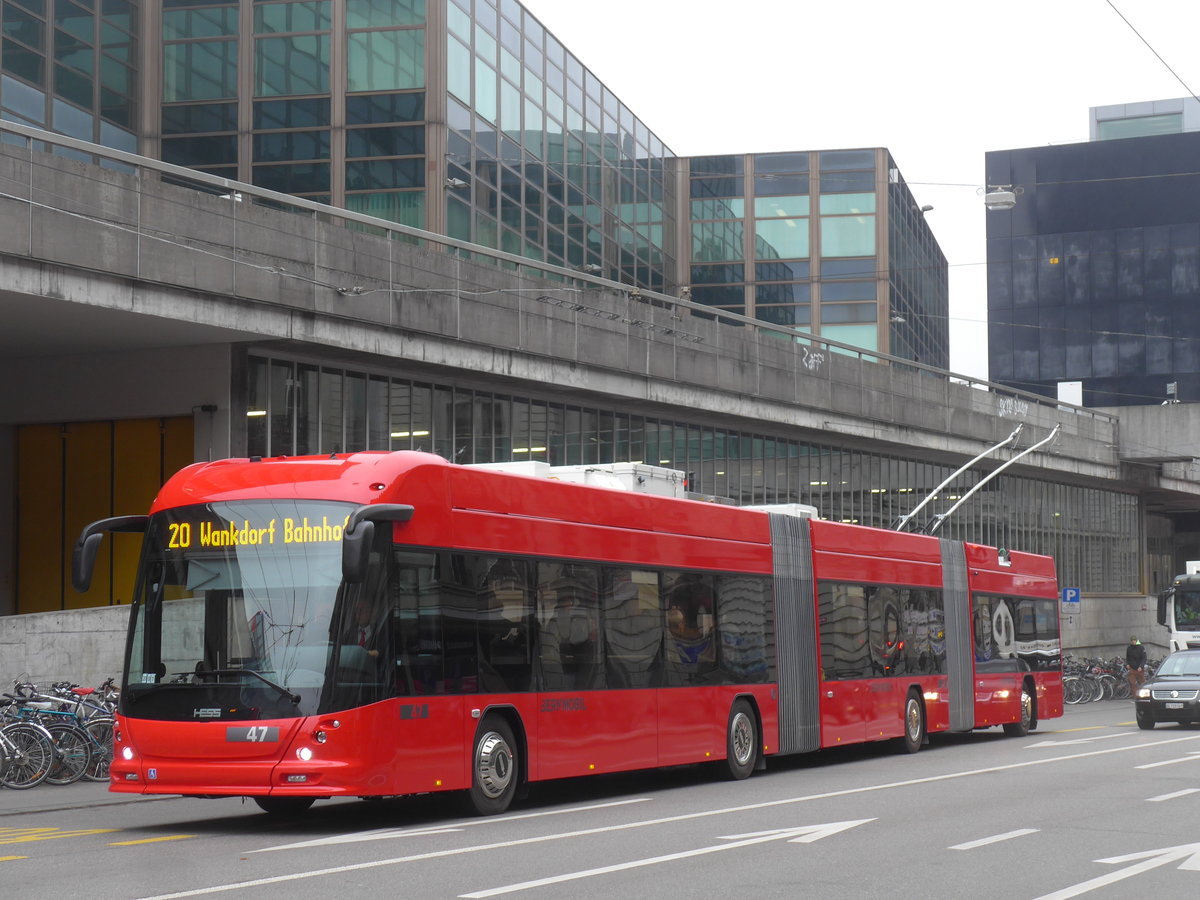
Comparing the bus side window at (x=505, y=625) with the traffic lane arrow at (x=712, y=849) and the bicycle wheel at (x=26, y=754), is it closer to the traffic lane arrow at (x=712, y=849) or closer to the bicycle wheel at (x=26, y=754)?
the traffic lane arrow at (x=712, y=849)

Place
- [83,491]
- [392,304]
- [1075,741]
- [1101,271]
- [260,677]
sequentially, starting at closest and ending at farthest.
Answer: [260,677], [392,304], [83,491], [1075,741], [1101,271]

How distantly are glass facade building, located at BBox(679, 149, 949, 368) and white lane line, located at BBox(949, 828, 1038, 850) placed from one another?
49.6m

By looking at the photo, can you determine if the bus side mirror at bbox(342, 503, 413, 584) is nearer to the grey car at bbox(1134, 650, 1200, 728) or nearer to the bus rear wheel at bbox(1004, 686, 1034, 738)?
the bus rear wheel at bbox(1004, 686, 1034, 738)

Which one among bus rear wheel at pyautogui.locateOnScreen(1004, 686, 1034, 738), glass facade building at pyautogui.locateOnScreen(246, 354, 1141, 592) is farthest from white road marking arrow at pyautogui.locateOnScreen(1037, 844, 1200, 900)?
bus rear wheel at pyautogui.locateOnScreen(1004, 686, 1034, 738)

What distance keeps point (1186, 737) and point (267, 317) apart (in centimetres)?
1597

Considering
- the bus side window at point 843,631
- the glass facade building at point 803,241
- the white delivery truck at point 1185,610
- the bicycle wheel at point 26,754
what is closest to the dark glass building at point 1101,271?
the glass facade building at point 803,241

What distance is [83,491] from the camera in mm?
23844

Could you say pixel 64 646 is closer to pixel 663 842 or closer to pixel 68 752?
pixel 68 752

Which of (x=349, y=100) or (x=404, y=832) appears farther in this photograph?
(x=349, y=100)

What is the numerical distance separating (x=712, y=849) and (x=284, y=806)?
4812mm

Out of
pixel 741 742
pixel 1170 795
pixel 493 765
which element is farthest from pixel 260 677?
pixel 1170 795

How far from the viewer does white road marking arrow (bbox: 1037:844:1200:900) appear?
902cm

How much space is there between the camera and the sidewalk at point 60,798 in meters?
14.5

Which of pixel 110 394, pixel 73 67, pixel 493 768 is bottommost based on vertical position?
pixel 493 768
